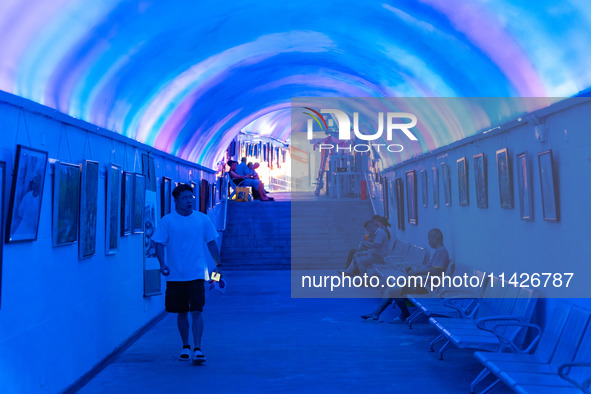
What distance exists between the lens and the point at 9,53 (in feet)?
15.7

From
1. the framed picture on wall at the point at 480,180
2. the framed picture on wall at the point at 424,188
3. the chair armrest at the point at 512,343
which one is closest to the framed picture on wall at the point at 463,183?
the framed picture on wall at the point at 480,180

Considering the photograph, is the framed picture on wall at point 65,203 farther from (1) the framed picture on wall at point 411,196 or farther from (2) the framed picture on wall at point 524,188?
(1) the framed picture on wall at point 411,196

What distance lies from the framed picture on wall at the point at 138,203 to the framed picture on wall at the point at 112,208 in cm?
61

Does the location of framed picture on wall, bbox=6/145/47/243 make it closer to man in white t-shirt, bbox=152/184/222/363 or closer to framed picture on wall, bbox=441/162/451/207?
man in white t-shirt, bbox=152/184/222/363

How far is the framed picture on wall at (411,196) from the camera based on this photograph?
43.8 feet

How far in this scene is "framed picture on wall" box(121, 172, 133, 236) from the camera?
795cm

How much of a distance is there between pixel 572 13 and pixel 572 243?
78.0 inches

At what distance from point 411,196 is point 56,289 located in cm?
933

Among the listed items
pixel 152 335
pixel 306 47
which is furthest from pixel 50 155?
pixel 306 47

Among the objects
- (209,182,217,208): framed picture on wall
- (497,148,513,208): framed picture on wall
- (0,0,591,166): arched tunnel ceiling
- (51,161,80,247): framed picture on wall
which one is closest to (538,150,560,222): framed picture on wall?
(0,0,591,166): arched tunnel ceiling

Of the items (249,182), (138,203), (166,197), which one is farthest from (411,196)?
(249,182)

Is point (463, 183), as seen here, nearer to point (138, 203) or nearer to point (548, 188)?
point (548, 188)

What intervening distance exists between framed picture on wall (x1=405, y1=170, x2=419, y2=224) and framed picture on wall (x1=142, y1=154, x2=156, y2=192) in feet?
18.5

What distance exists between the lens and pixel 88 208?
654cm
